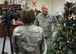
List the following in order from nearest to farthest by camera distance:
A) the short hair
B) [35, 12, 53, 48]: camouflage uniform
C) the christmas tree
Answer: the short hair, the christmas tree, [35, 12, 53, 48]: camouflage uniform

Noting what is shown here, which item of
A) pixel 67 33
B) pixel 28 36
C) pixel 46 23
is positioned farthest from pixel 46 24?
pixel 28 36

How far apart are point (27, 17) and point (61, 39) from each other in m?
1.38

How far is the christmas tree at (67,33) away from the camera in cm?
357

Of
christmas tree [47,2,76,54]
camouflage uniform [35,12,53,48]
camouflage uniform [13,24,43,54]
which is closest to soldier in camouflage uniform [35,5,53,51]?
camouflage uniform [35,12,53,48]

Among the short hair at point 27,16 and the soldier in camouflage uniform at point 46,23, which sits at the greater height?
the short hair at point 27,16

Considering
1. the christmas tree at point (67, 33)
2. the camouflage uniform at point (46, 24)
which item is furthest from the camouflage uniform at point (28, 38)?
the camouflage uniform at point (46, 24)

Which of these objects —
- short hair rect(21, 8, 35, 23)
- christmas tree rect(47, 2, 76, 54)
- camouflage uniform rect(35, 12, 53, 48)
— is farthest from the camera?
camouflage uniform rect(35, 12, 53, 48)

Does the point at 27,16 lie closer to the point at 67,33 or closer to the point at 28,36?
the point at 28,36

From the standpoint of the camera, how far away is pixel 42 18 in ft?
15.1

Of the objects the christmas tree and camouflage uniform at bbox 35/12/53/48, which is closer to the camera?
the christmas tree

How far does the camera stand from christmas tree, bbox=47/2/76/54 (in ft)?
11.7

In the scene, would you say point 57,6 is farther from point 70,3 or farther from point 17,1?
point 70,3

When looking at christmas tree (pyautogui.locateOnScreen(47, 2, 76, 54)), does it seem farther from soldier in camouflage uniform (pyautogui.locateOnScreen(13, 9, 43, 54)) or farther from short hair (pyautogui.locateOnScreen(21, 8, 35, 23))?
short hair (pyautogui.locateOnScreen(21, 8, 35, 23))

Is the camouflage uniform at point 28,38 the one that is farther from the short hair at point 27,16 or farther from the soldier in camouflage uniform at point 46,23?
the soldier in camouflage uniform at point 46,23
